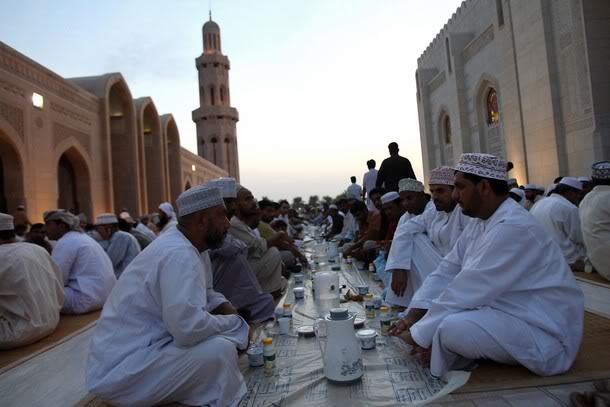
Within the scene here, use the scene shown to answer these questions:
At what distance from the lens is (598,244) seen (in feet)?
11.9

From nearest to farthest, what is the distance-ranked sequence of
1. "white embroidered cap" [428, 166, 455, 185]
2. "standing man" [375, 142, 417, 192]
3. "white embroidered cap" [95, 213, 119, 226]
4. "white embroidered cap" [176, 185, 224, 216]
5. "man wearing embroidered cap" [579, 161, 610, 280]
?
"white embroidered cap" [176, 185, 224, 216] → "white embroidered cap" [428, 166, 455, 185] → "man wearing embroidered cap" [579, 161, 610, 280] → "white embroidered cap" [95, 213, 119, 226] → "standing man" [375, 142, 417, 192]

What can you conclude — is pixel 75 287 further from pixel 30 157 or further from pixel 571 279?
pixel 30 157

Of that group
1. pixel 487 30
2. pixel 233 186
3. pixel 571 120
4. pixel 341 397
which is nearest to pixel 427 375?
pixel 341 397

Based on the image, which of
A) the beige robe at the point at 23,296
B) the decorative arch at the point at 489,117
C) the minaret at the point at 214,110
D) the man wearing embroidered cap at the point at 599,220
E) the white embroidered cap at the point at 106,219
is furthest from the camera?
the minaret at the point at 214,110

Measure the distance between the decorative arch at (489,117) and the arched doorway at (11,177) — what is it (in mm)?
10138

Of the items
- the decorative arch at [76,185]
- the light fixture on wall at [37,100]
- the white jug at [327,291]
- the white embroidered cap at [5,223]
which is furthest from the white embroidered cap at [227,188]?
the decorative arch at [76,185]

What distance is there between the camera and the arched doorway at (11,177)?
25.4 feet

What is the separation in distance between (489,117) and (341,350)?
11.2 m

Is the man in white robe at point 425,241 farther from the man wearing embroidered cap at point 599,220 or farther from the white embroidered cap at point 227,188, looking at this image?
the man wearing embroidered cap at point 599,220

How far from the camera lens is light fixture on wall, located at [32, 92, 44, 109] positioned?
8.31 metres

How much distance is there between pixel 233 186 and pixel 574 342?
8.30 feet

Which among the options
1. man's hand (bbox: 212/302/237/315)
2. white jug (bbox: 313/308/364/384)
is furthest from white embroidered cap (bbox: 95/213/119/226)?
white jug (bbox: 313/308/364/384)

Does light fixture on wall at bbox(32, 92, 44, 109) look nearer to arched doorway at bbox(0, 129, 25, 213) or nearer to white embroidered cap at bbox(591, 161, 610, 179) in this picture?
arched doorway at bbox(0, 129, 25, 213)

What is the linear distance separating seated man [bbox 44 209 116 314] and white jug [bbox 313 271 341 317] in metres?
2.14
